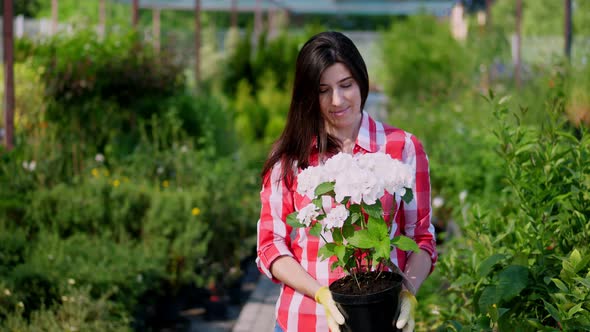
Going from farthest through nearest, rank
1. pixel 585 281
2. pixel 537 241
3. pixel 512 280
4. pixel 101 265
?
pixel 101 265
pixel 537 241
pixel 512 280
pixel 585 281

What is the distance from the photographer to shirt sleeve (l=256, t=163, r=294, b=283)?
2.21 m

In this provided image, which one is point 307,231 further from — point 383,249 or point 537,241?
point 537,241

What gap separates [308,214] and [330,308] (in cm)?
23

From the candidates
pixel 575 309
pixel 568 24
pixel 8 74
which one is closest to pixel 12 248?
pixel 8 74

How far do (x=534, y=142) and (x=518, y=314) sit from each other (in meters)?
0.59

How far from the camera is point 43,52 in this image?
6.58 metres

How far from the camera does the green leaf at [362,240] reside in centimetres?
190

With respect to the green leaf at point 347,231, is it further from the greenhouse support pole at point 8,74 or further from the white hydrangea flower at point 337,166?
the greenhouse support pole at point 8,74

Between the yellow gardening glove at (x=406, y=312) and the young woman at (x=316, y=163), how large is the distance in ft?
0.40

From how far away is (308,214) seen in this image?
76.4 inches

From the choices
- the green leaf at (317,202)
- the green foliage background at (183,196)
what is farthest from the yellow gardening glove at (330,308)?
the green foliage background at (183,196)

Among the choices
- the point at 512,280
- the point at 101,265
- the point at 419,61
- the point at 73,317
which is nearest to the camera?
the point at 512,280

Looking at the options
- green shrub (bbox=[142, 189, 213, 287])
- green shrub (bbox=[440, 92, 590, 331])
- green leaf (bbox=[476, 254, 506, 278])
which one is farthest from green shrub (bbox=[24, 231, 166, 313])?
green leaf (bbox=[476, 254, 506, 278])

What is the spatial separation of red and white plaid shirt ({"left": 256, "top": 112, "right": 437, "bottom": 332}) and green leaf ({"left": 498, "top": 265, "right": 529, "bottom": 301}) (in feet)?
1.07
